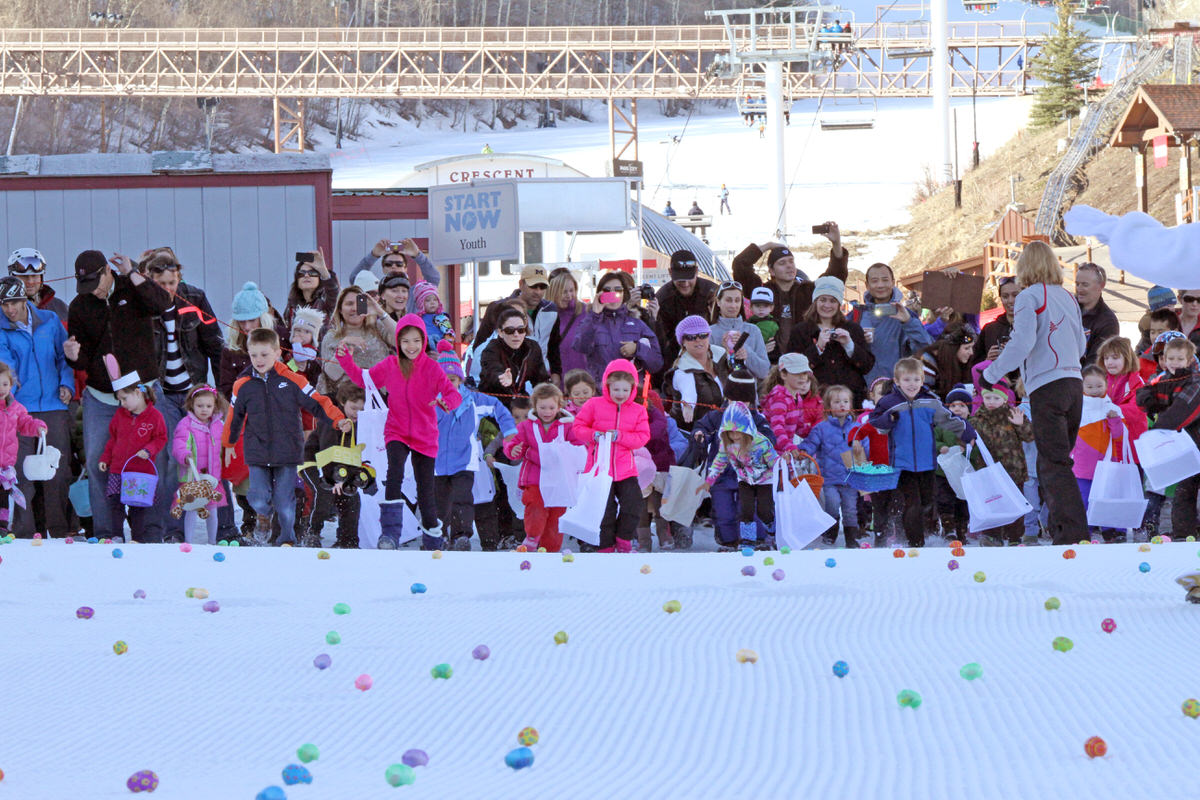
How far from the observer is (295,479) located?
868 cm

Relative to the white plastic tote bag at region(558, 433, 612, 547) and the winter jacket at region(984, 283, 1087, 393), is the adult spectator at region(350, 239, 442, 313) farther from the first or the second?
the winter jacket at region(984, 283, 1087, 393)

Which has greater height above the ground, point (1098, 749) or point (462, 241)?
point (462, 241)

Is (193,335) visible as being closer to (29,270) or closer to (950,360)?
(29,270)

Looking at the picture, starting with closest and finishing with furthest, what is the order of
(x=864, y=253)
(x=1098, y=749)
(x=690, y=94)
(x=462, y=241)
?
1. (x=1098, y=749)
2. (x=462, y=241)
3. (x=864, y=253)
4. (x=690, y=94)

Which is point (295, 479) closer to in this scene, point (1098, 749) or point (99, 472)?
point (99, 472)

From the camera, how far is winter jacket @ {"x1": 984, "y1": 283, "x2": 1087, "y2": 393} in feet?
24.0

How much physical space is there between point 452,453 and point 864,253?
39.1 meters

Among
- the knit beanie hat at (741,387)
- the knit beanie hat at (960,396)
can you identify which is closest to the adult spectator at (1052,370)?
the knit beanie hat at (960,396)

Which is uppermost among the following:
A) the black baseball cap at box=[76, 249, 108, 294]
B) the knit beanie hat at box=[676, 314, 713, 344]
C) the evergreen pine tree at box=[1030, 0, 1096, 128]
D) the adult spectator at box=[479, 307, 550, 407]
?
the evergreen pine tree at box=[1030, 0, 1096, 128]

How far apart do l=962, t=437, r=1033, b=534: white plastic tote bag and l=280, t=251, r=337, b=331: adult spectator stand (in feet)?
14.0

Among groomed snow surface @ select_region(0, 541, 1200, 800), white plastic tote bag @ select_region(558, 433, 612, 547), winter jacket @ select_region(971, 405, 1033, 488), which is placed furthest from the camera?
winter jacket @ select_region(971, 405, 1033, 488)

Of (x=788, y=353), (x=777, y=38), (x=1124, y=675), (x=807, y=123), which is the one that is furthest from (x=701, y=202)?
(x=1124, y=675)

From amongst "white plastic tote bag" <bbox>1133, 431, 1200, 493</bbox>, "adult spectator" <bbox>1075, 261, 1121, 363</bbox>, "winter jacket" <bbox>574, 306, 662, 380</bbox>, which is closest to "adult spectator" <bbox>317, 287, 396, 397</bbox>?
"winter jacket" <bbox>574, 306, 662, 380</bbox>

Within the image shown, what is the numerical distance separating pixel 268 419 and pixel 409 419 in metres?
0.83
